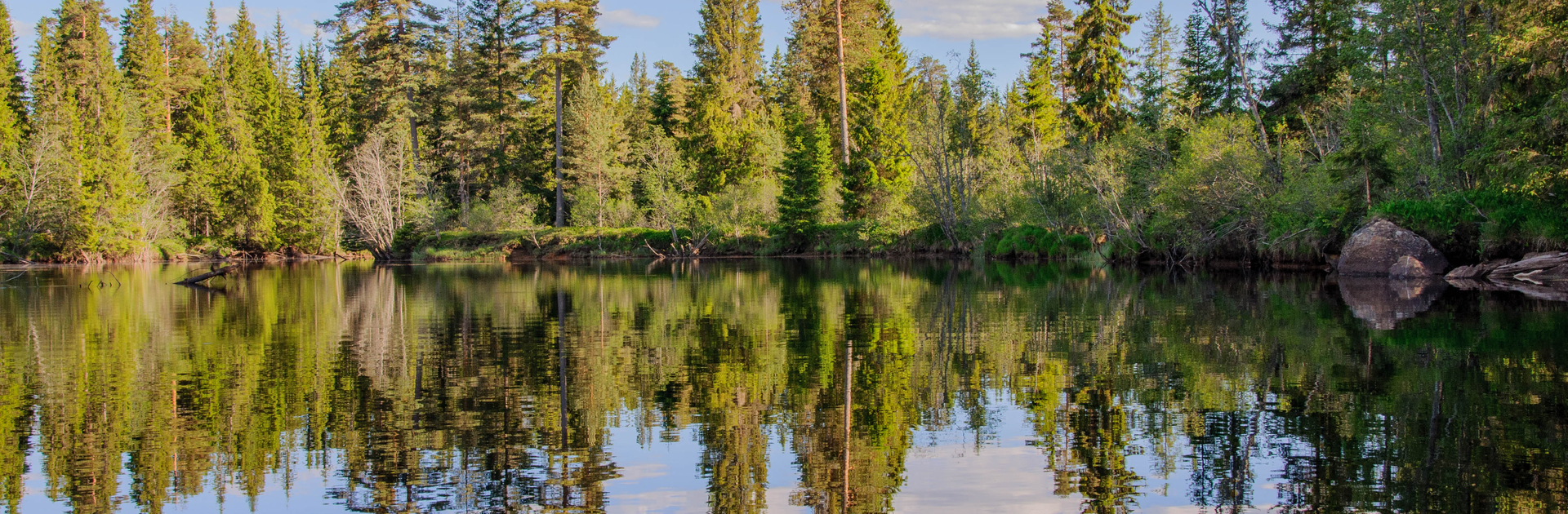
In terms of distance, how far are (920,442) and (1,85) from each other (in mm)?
59946

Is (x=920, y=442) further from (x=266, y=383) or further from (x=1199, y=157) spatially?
(x=1199, y=157)

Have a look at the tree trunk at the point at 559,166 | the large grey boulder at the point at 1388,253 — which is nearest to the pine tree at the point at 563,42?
the tree trunk at the point at 559,166

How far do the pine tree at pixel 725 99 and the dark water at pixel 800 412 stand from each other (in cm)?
4010

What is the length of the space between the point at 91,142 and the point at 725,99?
103ft

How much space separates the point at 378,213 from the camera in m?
52.6

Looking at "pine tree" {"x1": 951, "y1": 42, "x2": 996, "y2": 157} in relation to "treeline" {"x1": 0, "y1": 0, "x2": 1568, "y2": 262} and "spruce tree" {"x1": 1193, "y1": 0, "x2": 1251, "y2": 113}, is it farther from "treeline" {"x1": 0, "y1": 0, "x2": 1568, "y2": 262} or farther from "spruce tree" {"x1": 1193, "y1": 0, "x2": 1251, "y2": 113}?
"spruce tree" {"x1": 1193, "y1": 0, "x2": 1251, "y2": 113}

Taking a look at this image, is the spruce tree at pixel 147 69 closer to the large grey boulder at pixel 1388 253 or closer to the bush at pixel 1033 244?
the bush at pixel 1033 244

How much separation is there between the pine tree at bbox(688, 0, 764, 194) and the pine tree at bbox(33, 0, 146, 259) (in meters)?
28.5

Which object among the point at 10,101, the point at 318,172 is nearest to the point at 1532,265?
the point at 318,172

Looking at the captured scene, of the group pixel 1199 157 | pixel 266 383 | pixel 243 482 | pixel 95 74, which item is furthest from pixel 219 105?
pixel 243 482

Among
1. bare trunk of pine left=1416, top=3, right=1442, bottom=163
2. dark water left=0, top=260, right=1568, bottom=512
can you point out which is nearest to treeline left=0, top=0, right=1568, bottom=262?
bare trunk of pine left=1416, top=3, right=1442, bottom=163

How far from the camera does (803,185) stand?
48344 millimetres

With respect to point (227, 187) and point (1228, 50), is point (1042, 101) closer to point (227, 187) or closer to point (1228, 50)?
point (1228, 50)

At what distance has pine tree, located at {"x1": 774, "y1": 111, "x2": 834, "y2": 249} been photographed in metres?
48.1
